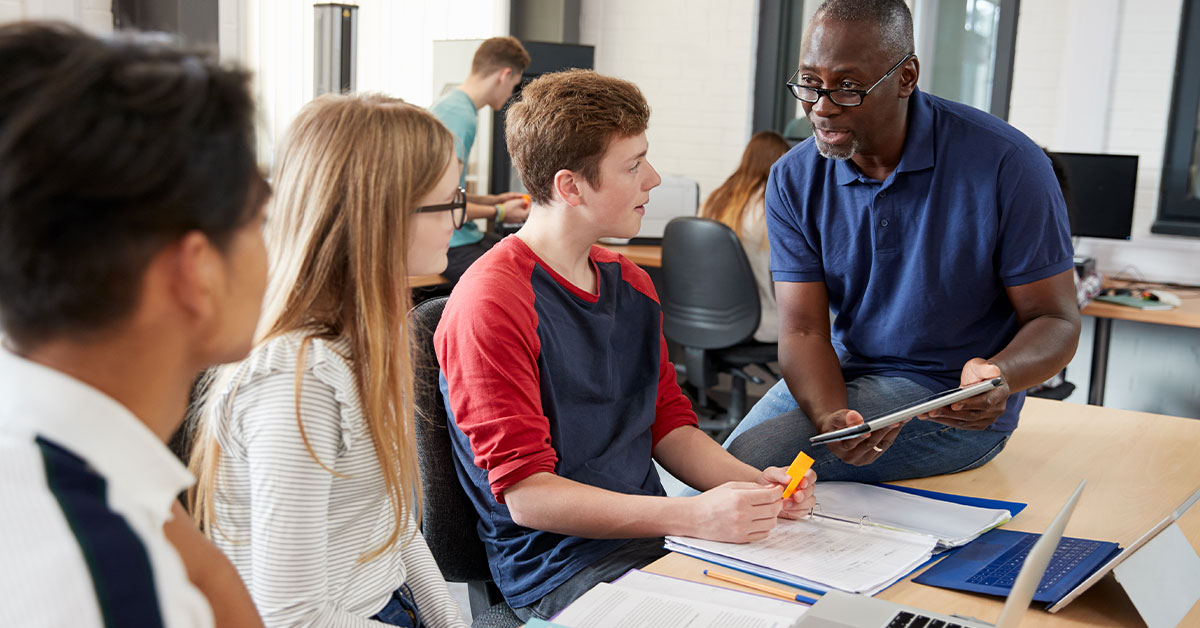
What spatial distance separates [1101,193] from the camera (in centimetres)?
385

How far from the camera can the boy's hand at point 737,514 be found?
1225 millimetres

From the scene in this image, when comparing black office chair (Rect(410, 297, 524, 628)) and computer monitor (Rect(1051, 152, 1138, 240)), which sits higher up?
computer monitor (Rect(1051, 152, 1138, 240))

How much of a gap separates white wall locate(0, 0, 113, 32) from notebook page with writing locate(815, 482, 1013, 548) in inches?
95.2

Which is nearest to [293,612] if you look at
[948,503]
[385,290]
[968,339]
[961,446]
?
[385,290]

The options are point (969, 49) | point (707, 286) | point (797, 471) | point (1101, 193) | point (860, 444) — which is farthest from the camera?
point (969, 49)

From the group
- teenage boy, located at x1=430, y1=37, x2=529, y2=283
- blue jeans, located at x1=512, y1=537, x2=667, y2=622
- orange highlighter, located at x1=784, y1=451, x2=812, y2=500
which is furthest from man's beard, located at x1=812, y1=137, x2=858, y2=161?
teenage boy, located at x1=430, y1=37, x2=529, y2=283

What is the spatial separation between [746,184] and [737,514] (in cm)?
260

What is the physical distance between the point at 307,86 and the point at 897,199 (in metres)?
2.81

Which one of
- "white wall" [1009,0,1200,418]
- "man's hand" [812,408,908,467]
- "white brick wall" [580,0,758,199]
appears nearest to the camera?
"man's hand" [812,408,908,467]

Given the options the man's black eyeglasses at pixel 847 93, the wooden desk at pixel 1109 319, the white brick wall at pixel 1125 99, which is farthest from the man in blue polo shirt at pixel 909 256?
the white brick wall at pixel 1125 99

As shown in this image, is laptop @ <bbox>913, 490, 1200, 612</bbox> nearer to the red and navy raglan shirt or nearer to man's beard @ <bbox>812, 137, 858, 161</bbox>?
the red and navy raglan shirt

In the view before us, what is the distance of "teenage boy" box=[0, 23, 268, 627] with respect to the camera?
508mm

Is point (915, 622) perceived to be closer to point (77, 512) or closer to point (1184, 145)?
point (77, 512)

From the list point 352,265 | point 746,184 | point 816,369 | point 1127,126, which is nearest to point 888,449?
point 816,369
